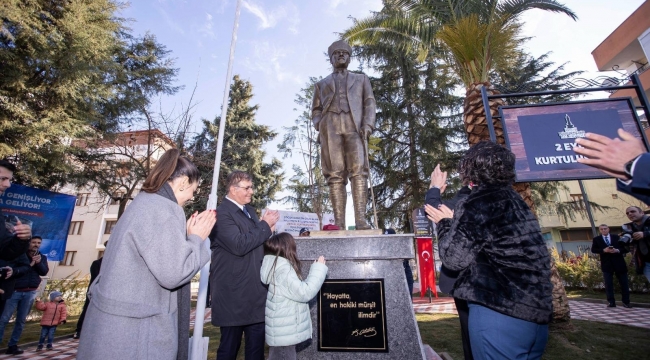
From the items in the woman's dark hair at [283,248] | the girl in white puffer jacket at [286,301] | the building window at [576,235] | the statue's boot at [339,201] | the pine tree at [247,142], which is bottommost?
the girl in white puffer jacket at [286,301]

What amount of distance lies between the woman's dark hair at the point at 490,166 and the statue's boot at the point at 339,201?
2.62 metres

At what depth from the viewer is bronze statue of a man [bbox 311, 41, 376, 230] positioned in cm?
461

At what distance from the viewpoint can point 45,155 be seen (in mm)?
9844

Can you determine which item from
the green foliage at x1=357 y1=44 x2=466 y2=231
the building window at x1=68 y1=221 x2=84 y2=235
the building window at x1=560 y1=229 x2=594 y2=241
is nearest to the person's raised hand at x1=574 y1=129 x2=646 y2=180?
the green foliage at x1=357 y1=44 x2=466 y2=231

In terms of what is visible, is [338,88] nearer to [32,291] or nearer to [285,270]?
[285,270]

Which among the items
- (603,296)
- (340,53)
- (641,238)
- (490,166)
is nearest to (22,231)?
(490,166)

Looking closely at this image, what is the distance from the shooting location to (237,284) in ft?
9.03

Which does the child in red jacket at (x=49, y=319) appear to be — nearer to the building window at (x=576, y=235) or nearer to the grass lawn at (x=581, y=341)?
the grass lawn at (x=581, y=341)

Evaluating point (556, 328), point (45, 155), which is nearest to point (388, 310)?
point (556, 328)

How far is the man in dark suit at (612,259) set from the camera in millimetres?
7781

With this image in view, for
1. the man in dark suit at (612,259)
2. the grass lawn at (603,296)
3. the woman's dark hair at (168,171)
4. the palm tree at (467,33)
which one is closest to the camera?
the woman's dark hair at (168,171)

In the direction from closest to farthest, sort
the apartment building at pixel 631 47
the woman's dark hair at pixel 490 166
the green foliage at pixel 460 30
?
1. the woman's dark hair at pixel 490 166
2. the green foliage at pixel 460 30
3. the apartment building at pixel 631 47

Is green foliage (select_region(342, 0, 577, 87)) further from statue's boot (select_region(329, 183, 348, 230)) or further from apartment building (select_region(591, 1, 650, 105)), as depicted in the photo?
apartment building (select_region(591, 1, 650, 105))

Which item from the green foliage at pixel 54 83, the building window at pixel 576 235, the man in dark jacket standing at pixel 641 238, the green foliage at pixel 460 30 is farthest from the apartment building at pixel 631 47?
the green foliage at pixel 54 83
